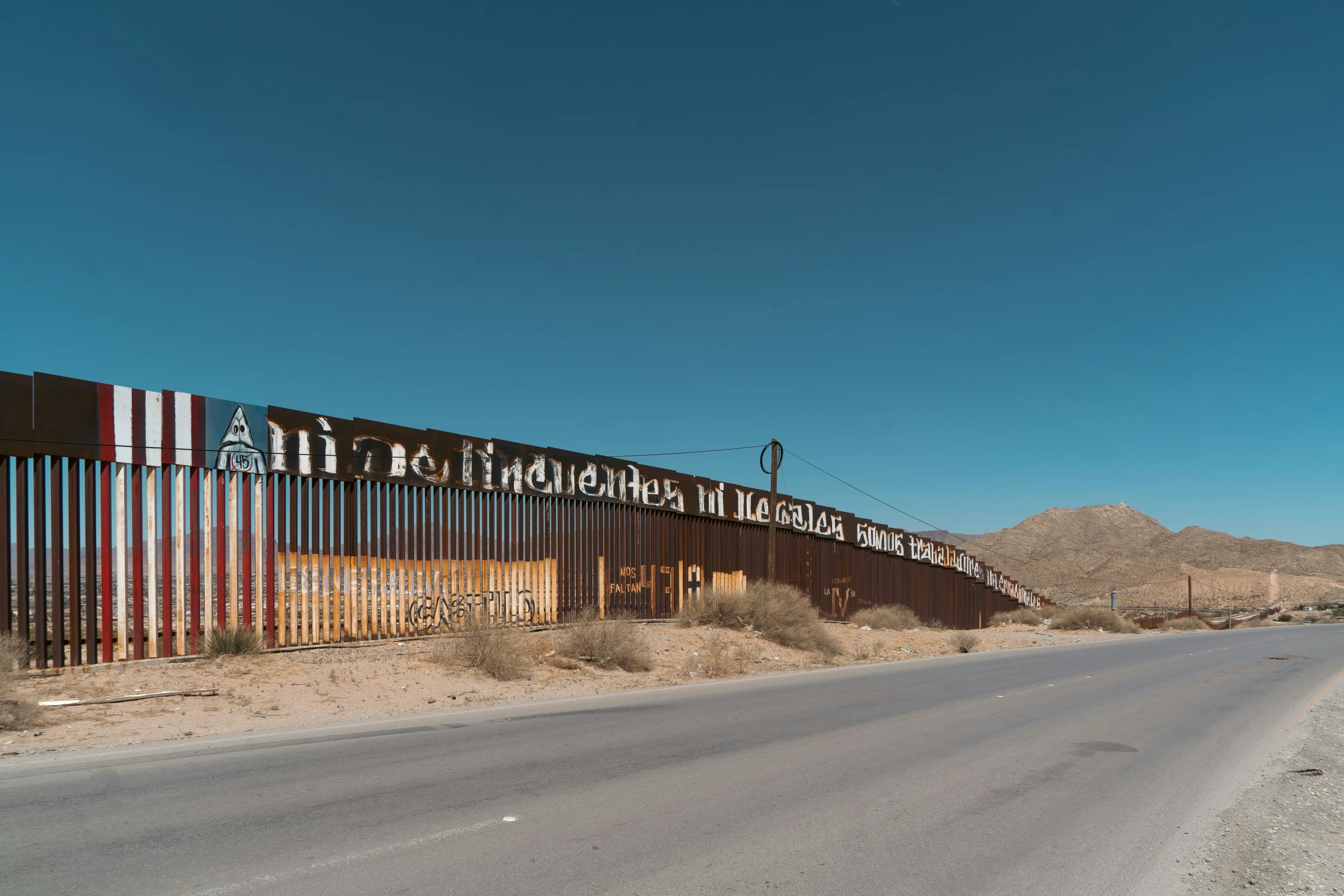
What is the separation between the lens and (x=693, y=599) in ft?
90.5

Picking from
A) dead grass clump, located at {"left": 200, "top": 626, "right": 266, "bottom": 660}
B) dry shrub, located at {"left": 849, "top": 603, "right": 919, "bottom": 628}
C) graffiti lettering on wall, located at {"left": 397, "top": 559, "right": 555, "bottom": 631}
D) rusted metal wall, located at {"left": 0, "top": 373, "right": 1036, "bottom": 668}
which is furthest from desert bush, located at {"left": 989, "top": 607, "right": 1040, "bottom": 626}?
dead grass clump, located at {"left": 200, "top": 626, "right": 266, "bottom": 660}

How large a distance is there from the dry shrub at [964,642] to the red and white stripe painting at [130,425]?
22.0m

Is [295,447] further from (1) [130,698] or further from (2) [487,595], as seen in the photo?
(1) [130,698]

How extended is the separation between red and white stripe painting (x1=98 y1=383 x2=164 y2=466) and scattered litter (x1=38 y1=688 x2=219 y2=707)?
4.63 meters

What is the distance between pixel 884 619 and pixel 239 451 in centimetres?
2804

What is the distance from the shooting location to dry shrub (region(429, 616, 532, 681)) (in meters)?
15.4

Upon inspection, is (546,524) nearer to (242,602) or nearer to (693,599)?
(693,599)

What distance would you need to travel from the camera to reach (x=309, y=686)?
43.3 feet

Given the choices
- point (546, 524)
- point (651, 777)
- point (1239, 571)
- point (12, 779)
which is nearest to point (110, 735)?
point (12, 779)

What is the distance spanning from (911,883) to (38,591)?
1388 cm

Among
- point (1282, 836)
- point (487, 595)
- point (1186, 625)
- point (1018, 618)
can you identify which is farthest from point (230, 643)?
point (1186, 625)

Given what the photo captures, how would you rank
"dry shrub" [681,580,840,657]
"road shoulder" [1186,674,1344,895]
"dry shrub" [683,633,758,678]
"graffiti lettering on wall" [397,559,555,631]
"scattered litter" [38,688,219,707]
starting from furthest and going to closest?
"dry shrub" [681,580,840,657]
"graffiti lettering on wall" [397,559,555,631]
"dry shrub" [683,633,758,678]
"scattered litter" [38,688,219,707]
"road shoulder" [1186,674,1344,895]

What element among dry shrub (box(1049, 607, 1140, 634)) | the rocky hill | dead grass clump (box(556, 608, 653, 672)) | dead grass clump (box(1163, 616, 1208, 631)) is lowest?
the rocky hill

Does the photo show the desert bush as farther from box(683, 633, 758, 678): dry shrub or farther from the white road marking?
the white road marking
